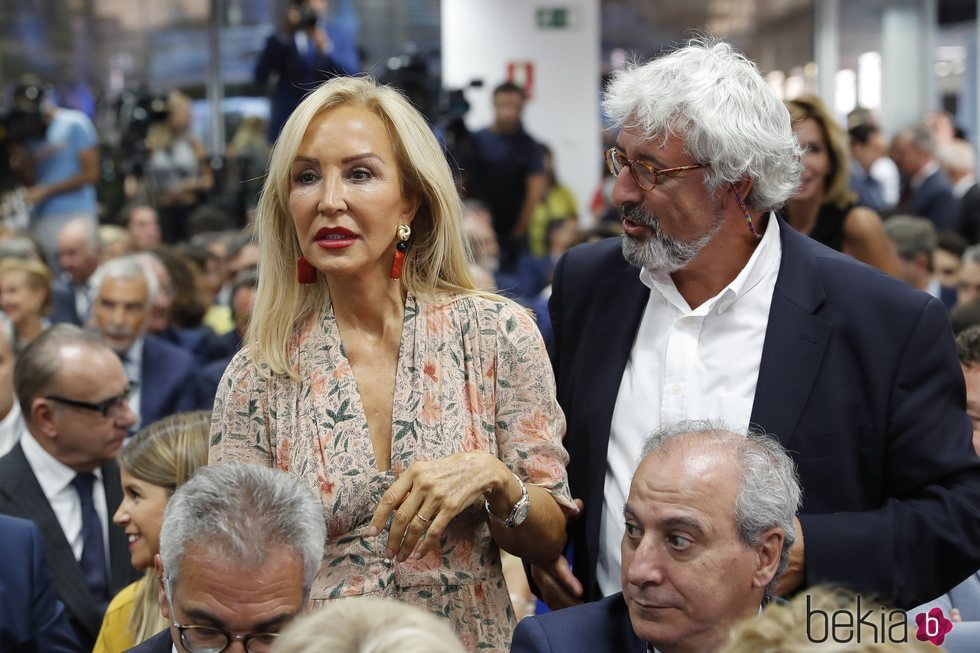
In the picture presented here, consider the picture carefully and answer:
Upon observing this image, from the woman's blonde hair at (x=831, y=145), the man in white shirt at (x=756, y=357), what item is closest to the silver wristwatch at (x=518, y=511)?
the man in white shirt at (x=756, y=357)

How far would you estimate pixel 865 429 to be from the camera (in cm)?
213

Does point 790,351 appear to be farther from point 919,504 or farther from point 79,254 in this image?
point 79,254

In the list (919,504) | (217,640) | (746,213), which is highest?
(746,213)

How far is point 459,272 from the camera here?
2254 millimetres

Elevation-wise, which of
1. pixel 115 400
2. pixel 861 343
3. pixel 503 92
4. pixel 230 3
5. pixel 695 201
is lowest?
pixel 115 400

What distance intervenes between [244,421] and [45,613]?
3.02 feet

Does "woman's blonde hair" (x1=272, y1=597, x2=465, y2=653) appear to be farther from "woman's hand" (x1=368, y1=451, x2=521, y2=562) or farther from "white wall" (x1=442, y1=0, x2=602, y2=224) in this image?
"white wall" (x1=442, y1=0, x2=602, y2=224)

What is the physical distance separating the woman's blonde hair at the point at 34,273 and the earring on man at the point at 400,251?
3557 mm

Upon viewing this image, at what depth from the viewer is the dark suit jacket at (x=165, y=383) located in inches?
182

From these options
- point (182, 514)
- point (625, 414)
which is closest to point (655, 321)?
point (625, 414)

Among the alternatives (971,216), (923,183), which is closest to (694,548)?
(971,216)

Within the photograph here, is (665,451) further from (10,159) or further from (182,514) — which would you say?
(10,159)

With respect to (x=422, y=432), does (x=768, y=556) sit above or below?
below

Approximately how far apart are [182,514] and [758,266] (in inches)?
42.5
